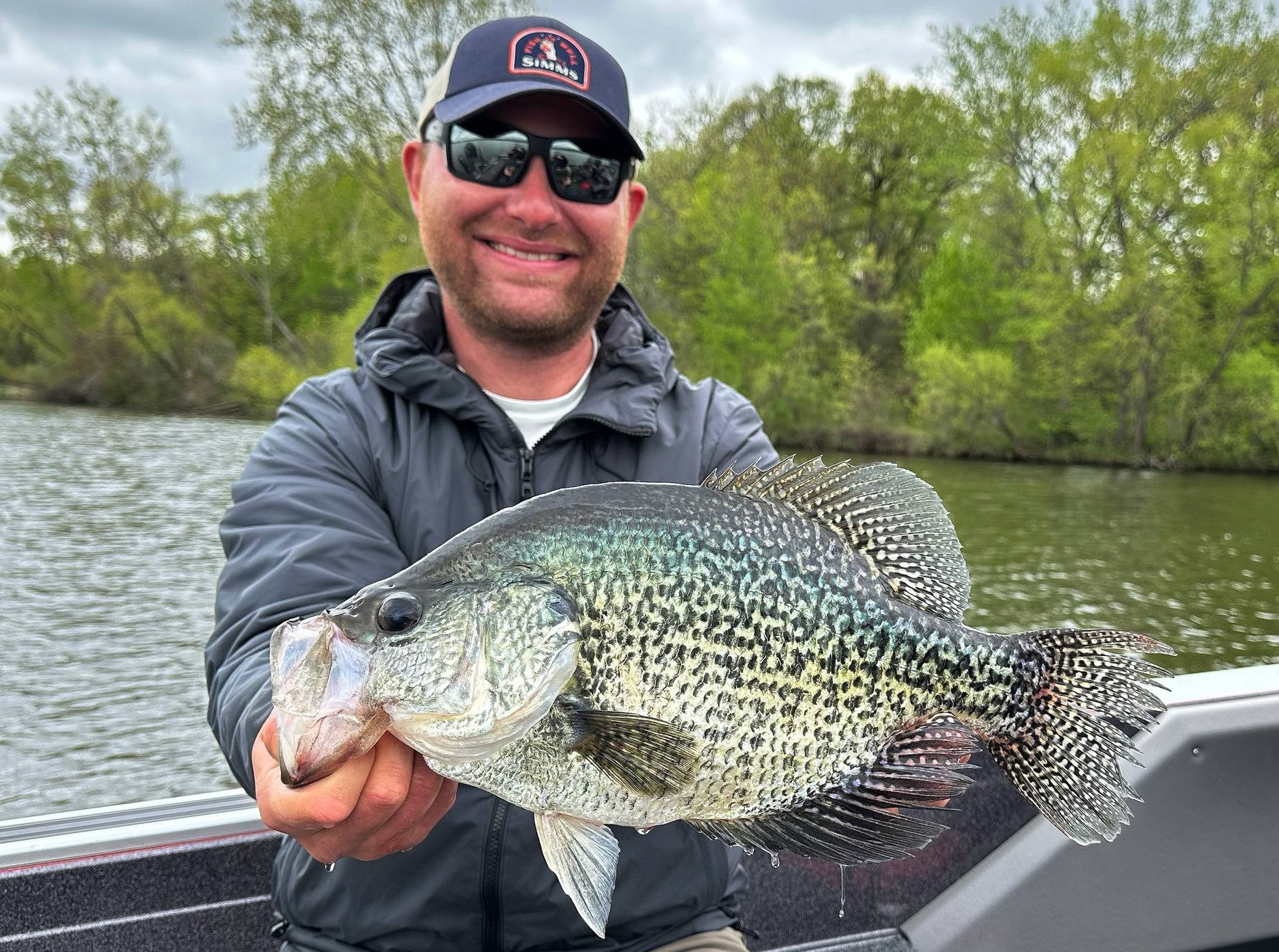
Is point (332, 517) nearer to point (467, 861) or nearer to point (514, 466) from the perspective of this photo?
point (514, 466)

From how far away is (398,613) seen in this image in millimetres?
1286

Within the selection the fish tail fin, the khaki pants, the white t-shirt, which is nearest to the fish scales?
the fish tail fin

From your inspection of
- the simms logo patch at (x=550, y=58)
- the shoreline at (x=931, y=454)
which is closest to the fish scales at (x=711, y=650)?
the simms logo patch at (x=550, y=58)

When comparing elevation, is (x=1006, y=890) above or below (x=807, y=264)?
below

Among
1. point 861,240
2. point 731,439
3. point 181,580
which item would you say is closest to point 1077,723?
point 731,439

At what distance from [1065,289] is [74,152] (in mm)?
30850

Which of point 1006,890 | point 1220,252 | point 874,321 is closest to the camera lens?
point 1006,890

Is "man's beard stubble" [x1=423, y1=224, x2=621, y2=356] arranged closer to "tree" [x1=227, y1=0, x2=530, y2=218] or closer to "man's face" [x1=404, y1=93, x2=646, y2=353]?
"man's face" [x1=404, y1=93, x2=646, y2=353]

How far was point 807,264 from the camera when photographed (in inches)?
1175

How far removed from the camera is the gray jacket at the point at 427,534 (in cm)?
181

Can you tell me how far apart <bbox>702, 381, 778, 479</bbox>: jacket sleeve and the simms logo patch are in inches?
34.6

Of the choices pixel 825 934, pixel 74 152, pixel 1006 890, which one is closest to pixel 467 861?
pixel 825 934

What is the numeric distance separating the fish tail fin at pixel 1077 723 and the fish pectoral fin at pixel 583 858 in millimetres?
675

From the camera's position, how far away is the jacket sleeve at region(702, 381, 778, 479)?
2441mm
